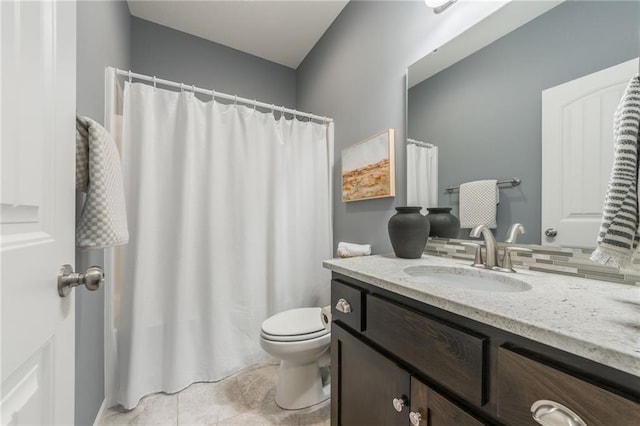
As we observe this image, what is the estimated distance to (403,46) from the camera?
4.50 feet

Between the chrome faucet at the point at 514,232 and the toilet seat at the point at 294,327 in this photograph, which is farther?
the toilet seat at the point at 294,327

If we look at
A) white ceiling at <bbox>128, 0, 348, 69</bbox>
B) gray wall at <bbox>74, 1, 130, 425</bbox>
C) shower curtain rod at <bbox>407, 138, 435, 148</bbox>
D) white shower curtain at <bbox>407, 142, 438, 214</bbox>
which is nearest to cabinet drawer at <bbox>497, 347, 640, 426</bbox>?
white shower curtain at <bbox>407, 142, 438, 214</bbox>

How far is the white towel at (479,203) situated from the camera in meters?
1.00

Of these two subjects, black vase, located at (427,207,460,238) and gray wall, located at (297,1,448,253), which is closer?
black vase, located at (427,207,460,238)

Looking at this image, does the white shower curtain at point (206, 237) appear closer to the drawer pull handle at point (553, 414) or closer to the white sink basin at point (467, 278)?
the white sink basin at point (467, 278)

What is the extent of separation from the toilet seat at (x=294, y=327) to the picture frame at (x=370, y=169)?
0.83 meters

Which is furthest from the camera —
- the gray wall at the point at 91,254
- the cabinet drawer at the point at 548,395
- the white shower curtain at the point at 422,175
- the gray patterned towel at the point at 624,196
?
the white shower curtain at the point at 422,175

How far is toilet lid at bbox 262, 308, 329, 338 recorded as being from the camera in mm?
1294

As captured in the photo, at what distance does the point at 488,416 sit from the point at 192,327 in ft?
5.05

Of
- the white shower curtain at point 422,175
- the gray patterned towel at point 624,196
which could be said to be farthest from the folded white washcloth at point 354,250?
the gray patterned towel at point 624,196

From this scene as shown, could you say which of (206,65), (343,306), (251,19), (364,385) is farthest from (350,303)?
(206,65)

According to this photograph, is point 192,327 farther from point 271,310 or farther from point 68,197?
point 68,197

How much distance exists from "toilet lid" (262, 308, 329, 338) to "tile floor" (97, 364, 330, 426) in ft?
1.41

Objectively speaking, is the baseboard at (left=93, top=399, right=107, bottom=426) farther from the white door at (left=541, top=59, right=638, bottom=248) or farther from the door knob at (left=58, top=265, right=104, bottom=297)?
the white door at (left=541, top=59, right=638, bottom=248)
